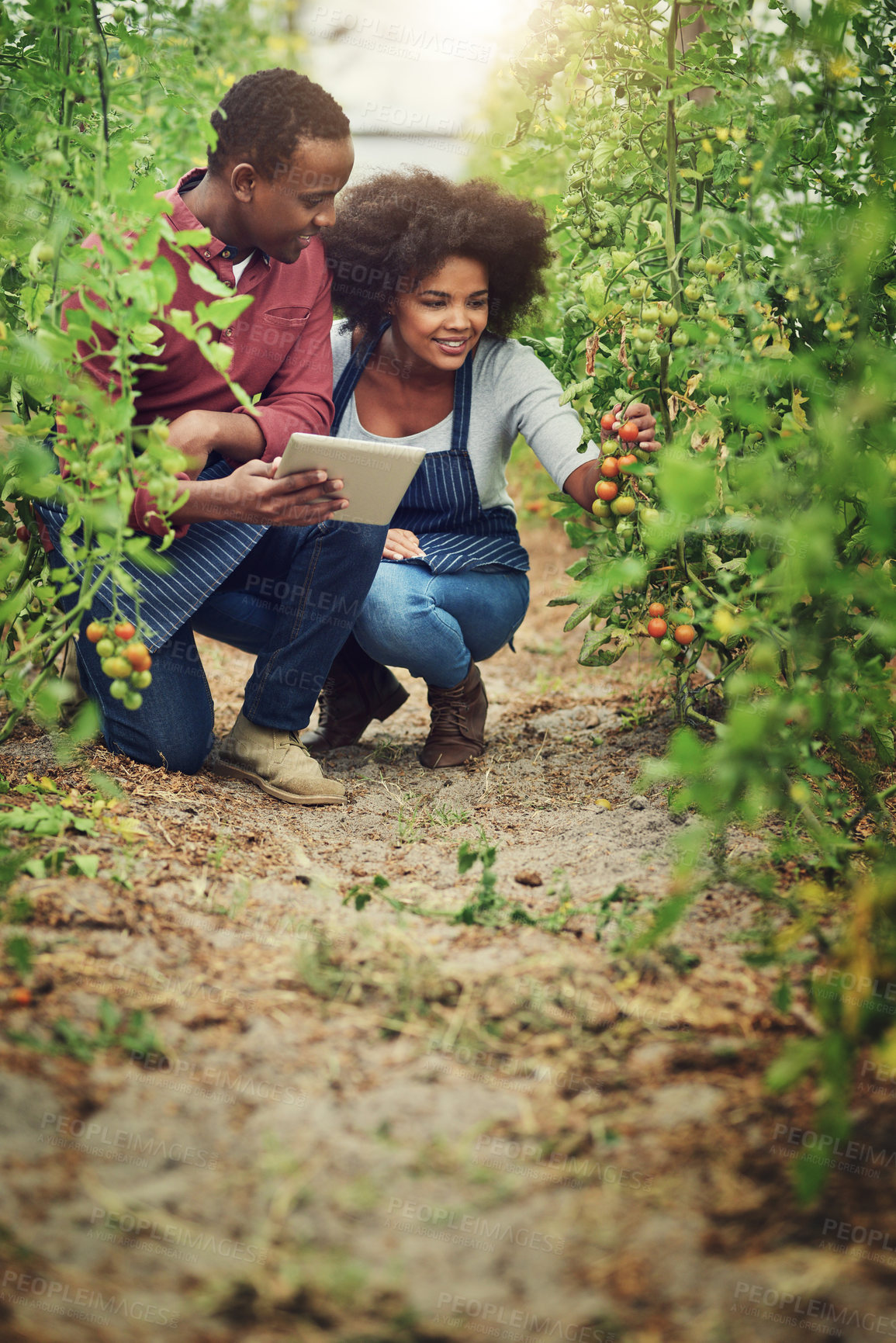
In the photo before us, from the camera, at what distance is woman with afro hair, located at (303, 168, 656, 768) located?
7.87ft

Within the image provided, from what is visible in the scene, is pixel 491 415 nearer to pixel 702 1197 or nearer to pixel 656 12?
pixel 656 12

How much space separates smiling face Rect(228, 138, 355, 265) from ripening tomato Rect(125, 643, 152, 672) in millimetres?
1052

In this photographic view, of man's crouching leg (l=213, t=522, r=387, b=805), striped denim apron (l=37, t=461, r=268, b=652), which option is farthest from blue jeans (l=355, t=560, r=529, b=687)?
striped denim apron (l=37, t=461, r=268, b=652)

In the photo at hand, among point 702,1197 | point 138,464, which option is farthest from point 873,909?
point 138,464

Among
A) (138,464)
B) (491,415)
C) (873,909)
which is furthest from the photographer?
(491,415)

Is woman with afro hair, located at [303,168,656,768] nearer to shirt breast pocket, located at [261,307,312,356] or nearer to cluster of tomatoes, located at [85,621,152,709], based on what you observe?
shirt breast pocket, located at [261,307,312,356]

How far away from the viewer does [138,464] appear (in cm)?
140

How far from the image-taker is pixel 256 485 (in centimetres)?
192

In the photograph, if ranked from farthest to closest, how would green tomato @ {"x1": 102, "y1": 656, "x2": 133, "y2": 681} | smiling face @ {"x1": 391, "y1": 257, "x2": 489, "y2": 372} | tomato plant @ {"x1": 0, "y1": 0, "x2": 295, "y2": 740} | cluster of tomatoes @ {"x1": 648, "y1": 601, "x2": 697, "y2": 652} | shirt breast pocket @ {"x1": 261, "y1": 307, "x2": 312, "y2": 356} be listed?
smiling face @ {"x1": 391, "y1": 257, "x2": 489, "y2": 372}
shirt breast pocket @ {"x1": 261, "y1": 307, "x2": 312, "y2": 356}
cluster of tomatoes @ {"x1": 648, "y1": 601, "x2": 697, "y2": 652}
green tomato @ {"x1": 102, "y1": 656, "x2": 133, "y2": 681}
tomato plant @ {"x1": 0, "y1": 0, "x2": 295, "y2": 740}

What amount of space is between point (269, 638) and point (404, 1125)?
1480 millimetres

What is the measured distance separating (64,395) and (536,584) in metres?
3.01

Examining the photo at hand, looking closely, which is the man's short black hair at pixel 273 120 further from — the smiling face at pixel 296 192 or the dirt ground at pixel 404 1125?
the dirt ground at pixel 404 1125

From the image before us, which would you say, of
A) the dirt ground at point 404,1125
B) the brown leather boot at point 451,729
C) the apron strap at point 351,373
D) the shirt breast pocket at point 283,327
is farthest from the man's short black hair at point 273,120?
the dirt ground at point 404,1125

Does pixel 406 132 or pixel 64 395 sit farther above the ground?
pixel 406 132
